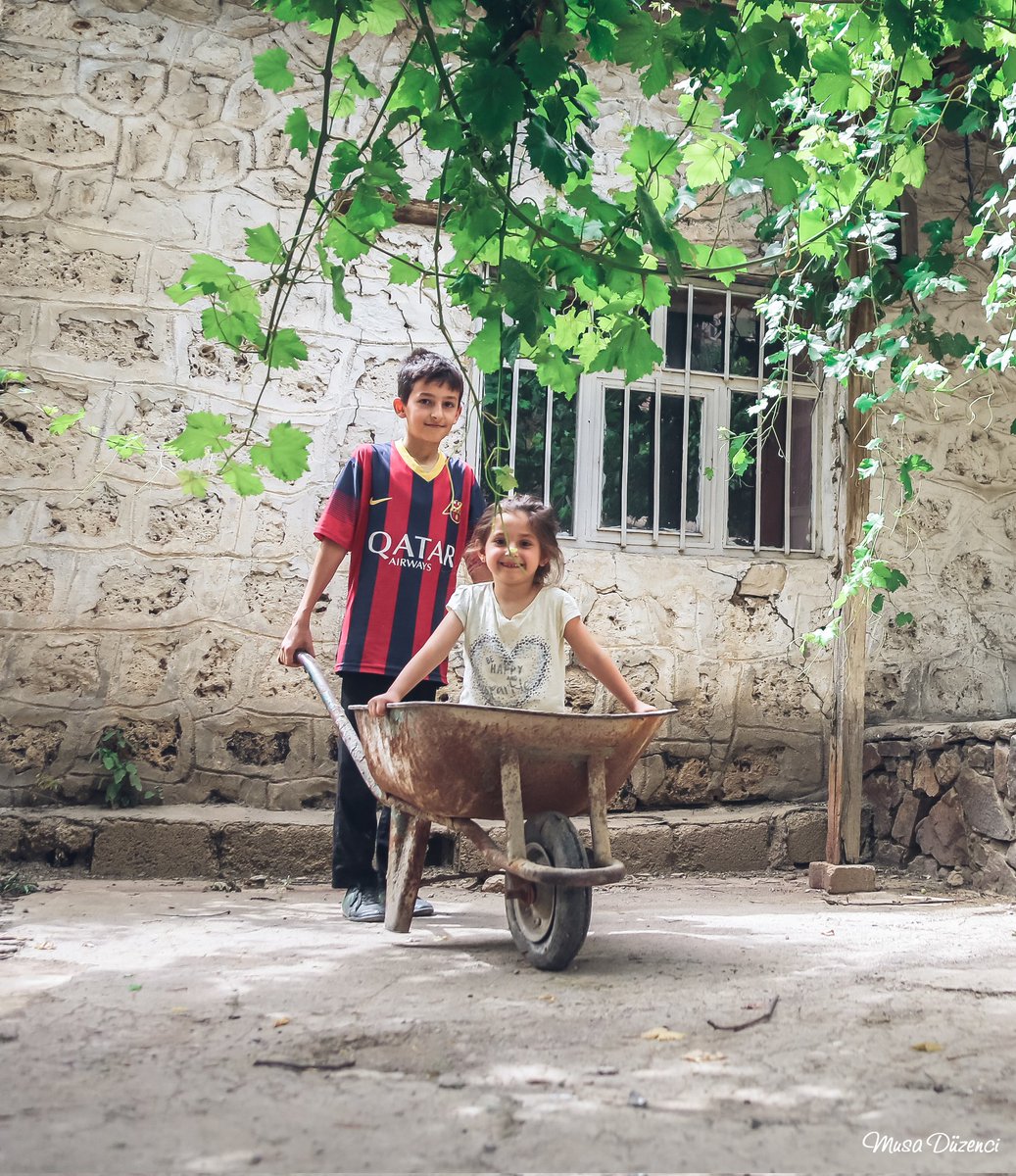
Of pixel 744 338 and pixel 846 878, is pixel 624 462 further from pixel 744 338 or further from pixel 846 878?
pixel 846 878

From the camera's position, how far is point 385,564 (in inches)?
131

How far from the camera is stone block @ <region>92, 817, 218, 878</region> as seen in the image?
3877 mm

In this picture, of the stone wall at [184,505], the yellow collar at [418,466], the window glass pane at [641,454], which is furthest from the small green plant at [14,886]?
the window glass pane at [641,454]

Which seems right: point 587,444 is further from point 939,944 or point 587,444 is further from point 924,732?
point 939,944

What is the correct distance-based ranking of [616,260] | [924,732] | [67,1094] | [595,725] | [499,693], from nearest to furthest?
[67,1094]
[616,260]
[595,725]
[499,693]
[924,732]

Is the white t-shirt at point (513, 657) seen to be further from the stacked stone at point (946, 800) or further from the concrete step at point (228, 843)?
the stacked stone at point (946, 800)

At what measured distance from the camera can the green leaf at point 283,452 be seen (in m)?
2.26

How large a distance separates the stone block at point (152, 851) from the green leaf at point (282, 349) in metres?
2.23

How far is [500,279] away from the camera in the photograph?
2.17 meters

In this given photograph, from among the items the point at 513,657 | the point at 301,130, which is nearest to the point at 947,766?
the point at 513,657

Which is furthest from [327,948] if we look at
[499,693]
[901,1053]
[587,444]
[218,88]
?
[218,88]

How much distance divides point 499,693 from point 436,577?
24.5 inches

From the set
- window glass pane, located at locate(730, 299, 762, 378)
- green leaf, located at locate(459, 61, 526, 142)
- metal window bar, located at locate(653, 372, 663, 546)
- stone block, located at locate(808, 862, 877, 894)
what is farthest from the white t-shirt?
window glass pane, located at locate(730, 299, 762, 378)

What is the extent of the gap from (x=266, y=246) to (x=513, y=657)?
125 cm
